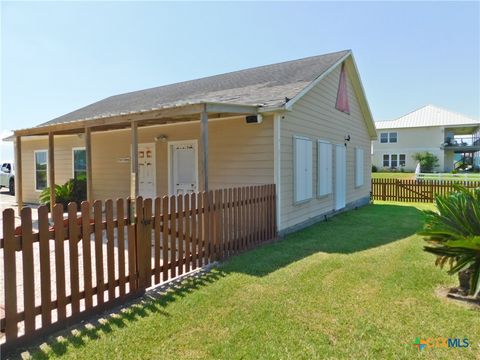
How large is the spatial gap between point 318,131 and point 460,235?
5.92 metres

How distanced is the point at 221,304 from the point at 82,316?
4.90ft

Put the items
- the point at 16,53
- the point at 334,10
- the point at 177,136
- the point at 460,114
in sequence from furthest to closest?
1. the point at 460,114
2. the point at 334,10
3. the point at 177,136
4. the point at 16,53

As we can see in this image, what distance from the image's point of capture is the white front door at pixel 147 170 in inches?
402

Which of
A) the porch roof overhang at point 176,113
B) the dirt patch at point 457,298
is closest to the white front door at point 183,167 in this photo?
the porch roof overhang at point 176,113

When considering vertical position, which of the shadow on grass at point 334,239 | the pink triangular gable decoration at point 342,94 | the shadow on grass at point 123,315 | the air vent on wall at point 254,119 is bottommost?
the shadow on grass at point 334,239

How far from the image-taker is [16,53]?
8461 millimetres

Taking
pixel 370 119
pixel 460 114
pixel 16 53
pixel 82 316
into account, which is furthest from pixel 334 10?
pixel 460 114

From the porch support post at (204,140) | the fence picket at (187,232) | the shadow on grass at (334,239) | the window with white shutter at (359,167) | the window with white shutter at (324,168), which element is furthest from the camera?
the window with white shutter at (359,167)

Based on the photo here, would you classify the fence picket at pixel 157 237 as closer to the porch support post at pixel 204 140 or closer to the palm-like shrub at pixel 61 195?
the porch support post at pixel 204 140

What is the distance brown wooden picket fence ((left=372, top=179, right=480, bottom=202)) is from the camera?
14531 mm

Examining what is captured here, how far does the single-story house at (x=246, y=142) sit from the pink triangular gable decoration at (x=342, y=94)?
3cm

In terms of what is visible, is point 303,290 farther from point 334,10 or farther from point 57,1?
point 334,10

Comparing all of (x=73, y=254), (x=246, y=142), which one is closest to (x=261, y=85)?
(x=246, y=142)

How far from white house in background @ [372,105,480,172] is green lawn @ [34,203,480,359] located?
32.2 m
